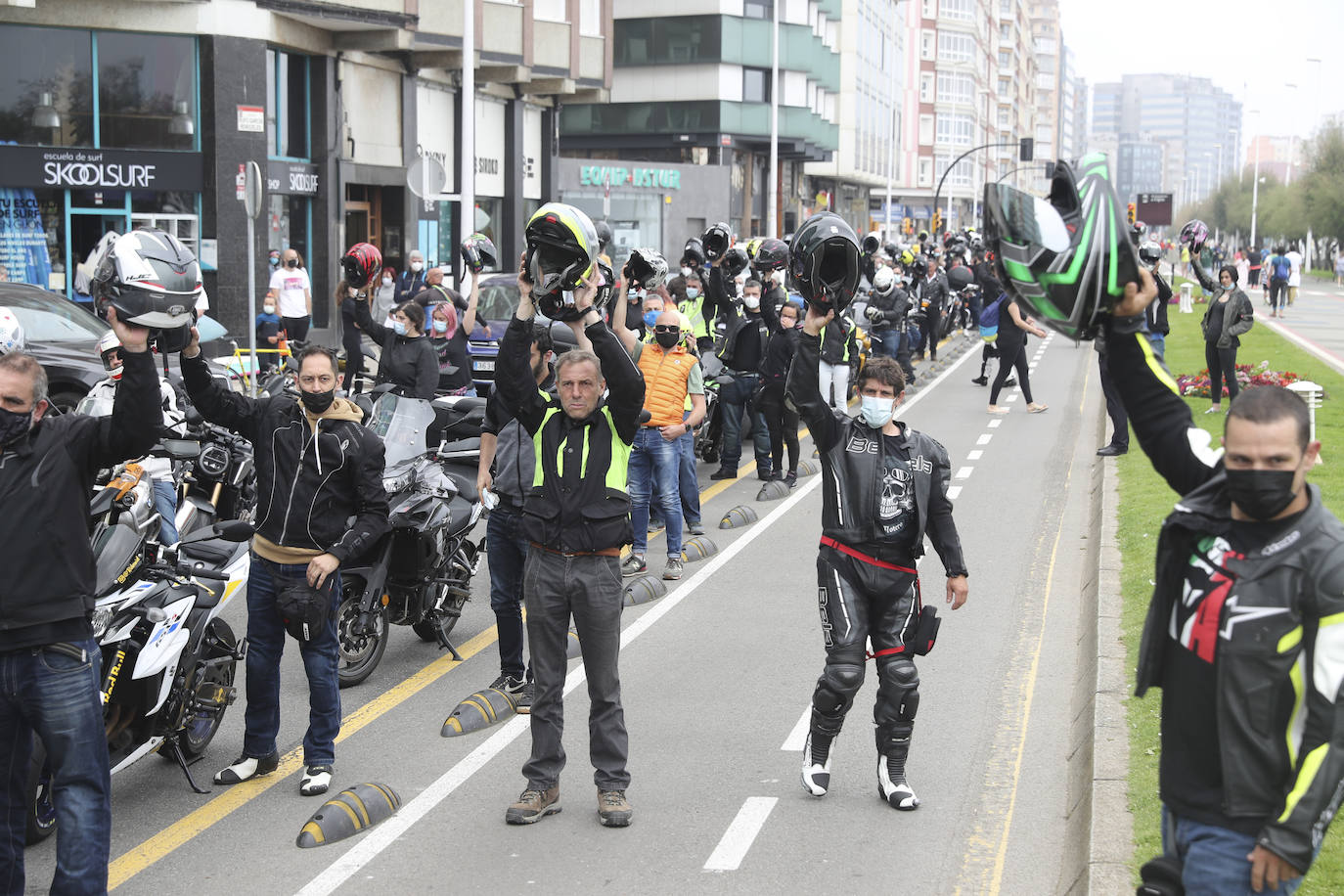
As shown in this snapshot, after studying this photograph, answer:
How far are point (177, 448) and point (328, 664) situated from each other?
4149 mm

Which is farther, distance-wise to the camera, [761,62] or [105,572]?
Result: [761,62]

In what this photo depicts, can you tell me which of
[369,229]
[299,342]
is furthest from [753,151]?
[299,342]

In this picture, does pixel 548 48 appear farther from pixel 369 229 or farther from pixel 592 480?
pixel 592 480

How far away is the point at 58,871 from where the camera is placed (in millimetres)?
4871

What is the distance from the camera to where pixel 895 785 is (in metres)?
6.46

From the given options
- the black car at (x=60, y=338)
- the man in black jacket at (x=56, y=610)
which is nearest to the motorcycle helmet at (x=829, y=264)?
→ the man in black jacket at (x=56, y=610)

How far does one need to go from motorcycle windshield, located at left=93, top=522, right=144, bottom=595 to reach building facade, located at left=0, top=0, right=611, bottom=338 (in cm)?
1420

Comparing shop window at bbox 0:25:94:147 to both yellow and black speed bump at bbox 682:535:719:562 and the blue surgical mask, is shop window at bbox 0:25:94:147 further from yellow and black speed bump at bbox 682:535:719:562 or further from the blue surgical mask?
the blue surgical mask

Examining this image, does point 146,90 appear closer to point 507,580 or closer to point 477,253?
point 477,253

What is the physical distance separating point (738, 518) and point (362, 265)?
3944mm

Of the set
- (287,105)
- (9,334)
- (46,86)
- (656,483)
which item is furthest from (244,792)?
(287,105)

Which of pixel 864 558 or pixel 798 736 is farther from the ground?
pixel 864 558

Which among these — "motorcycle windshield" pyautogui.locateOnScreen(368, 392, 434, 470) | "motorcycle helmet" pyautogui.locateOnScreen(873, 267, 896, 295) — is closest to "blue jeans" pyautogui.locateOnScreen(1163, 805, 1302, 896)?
"motorcycle windshield" pyautogui.locateOnScreen(368, 392, 434, 470)

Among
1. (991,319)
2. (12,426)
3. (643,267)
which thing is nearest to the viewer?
(12,426)
